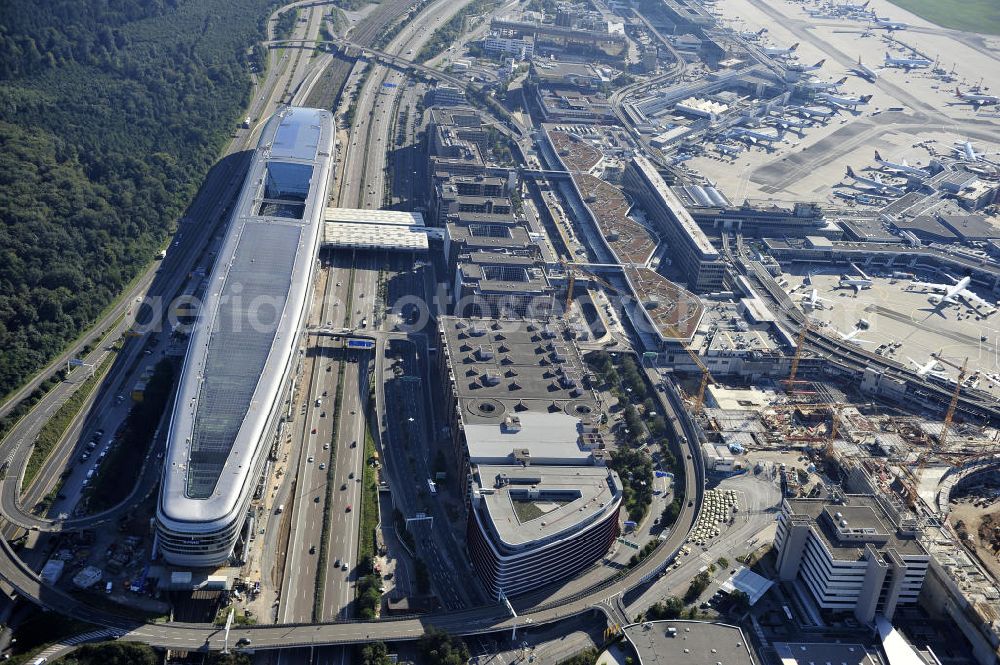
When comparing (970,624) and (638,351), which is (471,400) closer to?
(638,351)

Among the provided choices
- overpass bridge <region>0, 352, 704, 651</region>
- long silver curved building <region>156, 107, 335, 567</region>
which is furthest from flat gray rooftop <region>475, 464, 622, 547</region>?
long silver curved building <region>156, 107, 335, 567</region>

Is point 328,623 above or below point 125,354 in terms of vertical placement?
below

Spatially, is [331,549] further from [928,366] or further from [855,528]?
[928,366]

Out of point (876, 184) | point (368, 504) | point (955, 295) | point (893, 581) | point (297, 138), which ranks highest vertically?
point (297, 138)

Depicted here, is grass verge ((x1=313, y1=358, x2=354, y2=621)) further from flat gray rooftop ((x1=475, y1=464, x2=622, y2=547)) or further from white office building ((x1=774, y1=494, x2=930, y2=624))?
white office building ((x1=774, y1=494, x2=930, y2=624))

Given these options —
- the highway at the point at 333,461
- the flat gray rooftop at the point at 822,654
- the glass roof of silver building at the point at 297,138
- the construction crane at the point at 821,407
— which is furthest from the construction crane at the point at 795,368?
the glass roof of silver building at the point at 297,138

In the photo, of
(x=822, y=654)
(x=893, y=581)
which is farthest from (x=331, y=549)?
(x=893, y=581)

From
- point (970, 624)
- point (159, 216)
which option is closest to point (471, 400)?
point (970, 624)
